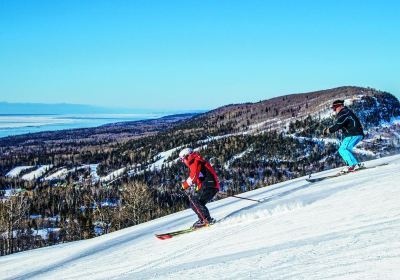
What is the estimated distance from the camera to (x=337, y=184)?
54.1 feet

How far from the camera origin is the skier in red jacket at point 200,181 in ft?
44.8

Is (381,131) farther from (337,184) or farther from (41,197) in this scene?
(337,184)

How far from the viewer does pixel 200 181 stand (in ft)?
46.4

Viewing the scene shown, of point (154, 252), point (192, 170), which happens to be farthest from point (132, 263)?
point (192, 170)

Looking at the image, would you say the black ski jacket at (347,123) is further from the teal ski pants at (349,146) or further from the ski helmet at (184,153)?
the ski helmet at (184,153)

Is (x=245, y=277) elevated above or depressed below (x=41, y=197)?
above

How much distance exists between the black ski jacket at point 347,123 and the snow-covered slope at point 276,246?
170 centimetres

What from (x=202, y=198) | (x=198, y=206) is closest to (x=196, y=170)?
(x=202, y=198)

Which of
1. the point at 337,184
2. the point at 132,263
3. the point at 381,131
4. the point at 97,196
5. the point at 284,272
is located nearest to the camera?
the point at 284,272

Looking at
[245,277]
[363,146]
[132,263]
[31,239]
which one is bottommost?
[31,239]

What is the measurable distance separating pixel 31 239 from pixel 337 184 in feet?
282

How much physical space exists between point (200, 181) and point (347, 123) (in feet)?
20.8

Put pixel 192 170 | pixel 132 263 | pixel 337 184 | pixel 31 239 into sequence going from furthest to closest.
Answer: pixel 31 239 < pixel 337 184 < pixel 192 170 < pixel 132 263

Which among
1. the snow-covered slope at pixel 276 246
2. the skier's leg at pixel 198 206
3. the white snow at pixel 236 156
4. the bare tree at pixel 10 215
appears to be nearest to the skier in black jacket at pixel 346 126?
the snow-covered slope at pixel 276 246
